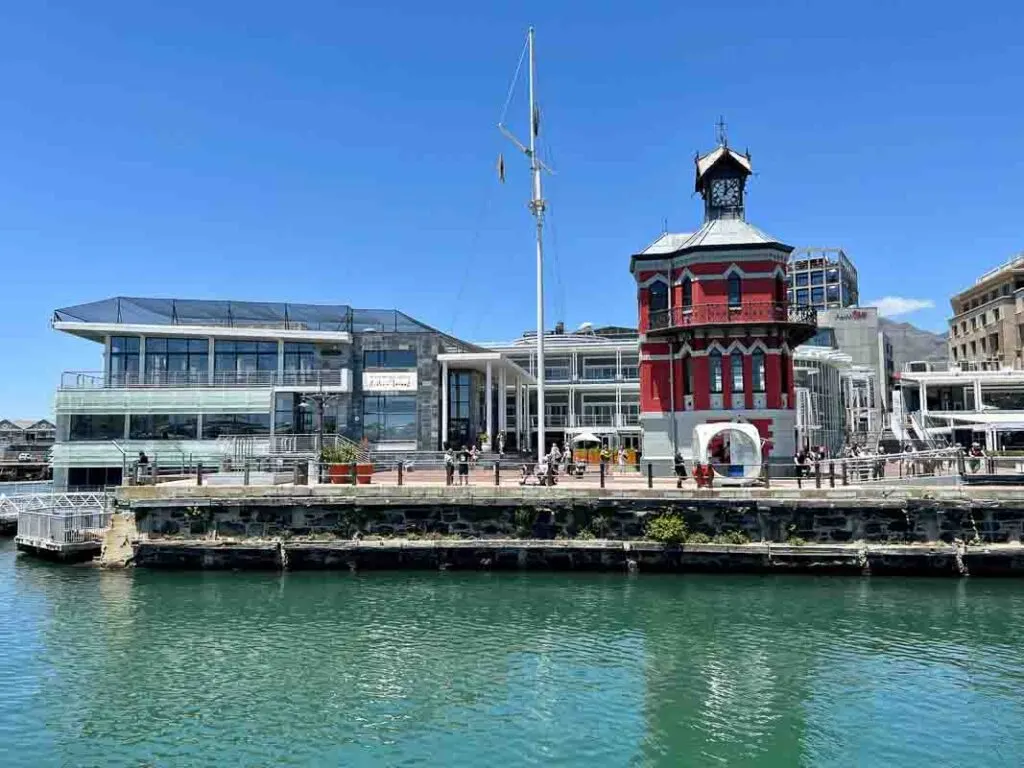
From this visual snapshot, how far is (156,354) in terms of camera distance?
44.8 m

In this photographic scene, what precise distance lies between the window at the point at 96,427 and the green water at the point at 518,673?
75.3 feet

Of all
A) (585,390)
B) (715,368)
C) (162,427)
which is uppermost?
(585,390)

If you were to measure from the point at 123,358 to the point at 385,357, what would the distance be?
653 inches

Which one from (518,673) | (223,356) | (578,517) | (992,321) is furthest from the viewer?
(992,321)

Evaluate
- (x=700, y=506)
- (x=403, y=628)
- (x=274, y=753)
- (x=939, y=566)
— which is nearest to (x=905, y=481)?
(x=939, y=566)

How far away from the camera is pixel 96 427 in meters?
43.1

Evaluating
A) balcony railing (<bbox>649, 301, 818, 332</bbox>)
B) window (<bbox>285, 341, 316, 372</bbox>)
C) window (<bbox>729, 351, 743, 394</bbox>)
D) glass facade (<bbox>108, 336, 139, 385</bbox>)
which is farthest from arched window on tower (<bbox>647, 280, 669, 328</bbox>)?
glass facade (<bbox>108, 336, 139, 385</bbox>)

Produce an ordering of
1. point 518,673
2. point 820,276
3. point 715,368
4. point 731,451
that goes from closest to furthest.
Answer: point 518,673 < point 731,451 < point 715,368 < point 820,276

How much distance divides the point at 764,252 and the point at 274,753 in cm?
2948

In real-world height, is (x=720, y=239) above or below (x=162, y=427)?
above

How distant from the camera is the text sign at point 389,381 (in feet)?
149

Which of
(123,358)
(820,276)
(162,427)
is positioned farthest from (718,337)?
(820,276)

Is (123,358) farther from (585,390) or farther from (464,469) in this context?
(585,390)

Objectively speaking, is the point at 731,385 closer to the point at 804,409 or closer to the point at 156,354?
the point at 804,409
